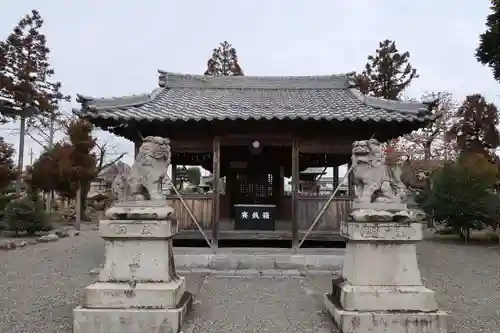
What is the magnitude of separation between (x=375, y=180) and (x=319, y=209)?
5.12m

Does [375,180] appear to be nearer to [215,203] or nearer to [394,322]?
[394,322]

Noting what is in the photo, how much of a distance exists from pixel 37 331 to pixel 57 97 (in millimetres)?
23600

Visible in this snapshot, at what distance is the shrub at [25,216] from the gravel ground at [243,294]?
4.42m

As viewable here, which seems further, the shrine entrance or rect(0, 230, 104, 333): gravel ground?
the shrine entrance

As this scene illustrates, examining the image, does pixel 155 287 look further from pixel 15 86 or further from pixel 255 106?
pixel 15 86

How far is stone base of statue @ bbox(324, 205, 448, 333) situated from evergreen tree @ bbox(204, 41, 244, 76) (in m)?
26.0

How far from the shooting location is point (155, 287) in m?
4.91

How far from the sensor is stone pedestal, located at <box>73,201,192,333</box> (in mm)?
4773

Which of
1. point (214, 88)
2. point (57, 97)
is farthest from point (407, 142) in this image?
point (57, 97)

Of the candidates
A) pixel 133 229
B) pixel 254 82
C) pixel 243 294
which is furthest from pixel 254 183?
pixel 133 229

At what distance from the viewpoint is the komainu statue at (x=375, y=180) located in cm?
529

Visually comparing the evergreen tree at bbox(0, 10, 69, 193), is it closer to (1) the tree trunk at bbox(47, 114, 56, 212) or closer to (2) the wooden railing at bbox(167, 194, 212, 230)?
(1) the tree trunk at bbox(47, 114, 56, 212)

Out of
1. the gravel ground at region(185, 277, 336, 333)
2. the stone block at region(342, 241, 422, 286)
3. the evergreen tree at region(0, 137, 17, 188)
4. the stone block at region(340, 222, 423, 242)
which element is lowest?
the gravel ground at region(185, 277, 336, 333)

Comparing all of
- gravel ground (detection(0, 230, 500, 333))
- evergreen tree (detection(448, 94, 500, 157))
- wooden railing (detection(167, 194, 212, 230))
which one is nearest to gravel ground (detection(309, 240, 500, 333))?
gravel ground (detection(0, 230, 500, 333))
